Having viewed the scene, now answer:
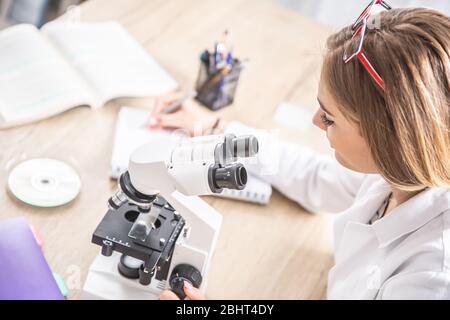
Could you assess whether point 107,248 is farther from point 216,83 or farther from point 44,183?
point 216,83

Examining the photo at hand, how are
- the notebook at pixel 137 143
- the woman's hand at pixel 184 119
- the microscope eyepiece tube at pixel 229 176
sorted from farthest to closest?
the woman's hand at pixel 184 119 < the notebook at pixel 137 143 < the microscope eyepiece tube at pixel 229 176

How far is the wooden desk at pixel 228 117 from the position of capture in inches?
46.5

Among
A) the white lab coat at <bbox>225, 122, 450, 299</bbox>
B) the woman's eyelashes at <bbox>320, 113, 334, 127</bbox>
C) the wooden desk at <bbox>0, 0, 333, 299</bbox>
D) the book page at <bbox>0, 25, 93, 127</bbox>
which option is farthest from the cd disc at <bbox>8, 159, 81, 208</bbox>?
the woman's eyelashes at <bbox>320, 113, 334, 127</bbox>

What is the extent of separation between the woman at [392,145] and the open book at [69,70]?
1.64 feet

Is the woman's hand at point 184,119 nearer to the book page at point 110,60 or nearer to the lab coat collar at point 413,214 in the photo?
the book page at point 110,60

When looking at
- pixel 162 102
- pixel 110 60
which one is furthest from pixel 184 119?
pixel 110 60

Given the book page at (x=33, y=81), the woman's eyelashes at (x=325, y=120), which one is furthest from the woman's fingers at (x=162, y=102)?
the woman's eyelashes at (x=325, y=120)

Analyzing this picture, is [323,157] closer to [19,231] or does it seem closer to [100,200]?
[100,200]

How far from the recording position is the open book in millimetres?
1369

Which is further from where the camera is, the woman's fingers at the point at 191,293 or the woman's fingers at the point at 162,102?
the woman's fingers at the point at 162,102

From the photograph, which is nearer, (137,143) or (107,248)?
(107,248)

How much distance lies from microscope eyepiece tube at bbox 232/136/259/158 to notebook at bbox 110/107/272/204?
0.41 m

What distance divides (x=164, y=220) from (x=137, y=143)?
0.33m

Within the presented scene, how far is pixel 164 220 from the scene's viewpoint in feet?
3.55
